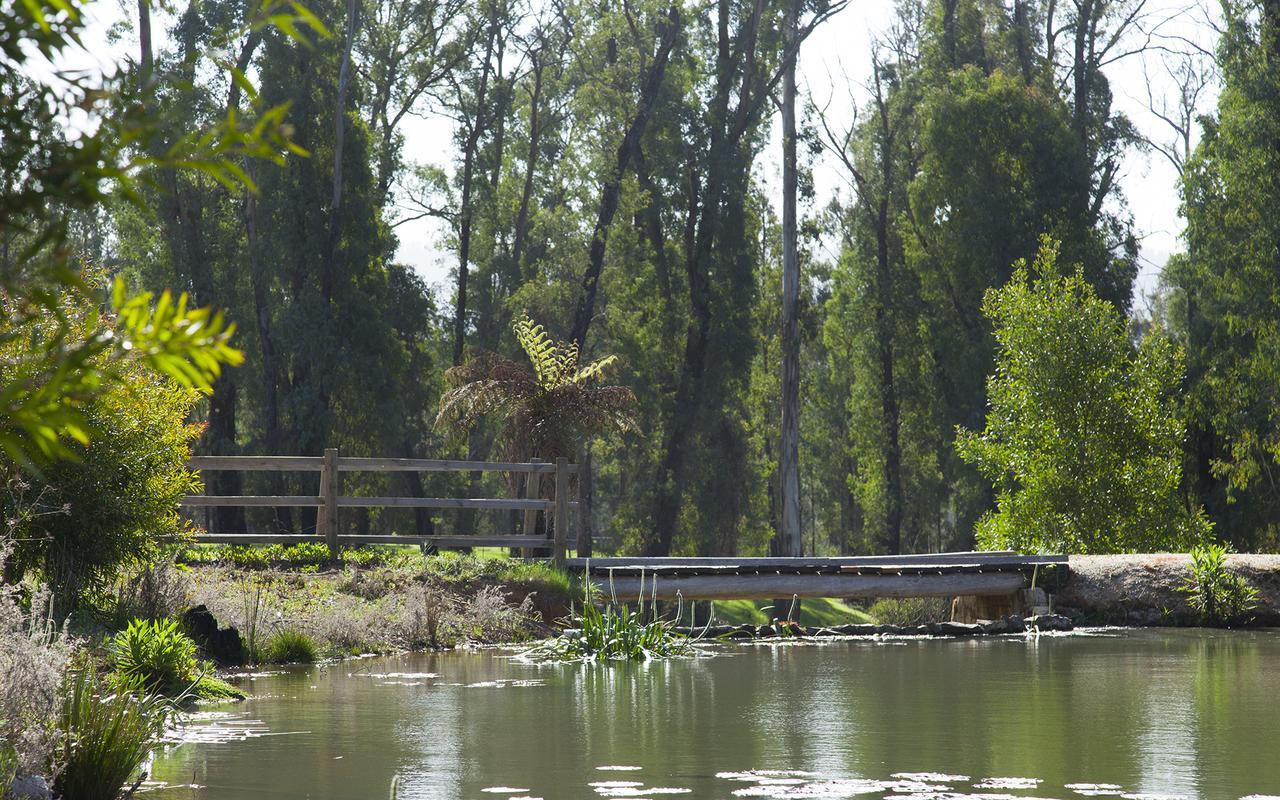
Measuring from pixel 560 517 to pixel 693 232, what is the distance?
2099cm

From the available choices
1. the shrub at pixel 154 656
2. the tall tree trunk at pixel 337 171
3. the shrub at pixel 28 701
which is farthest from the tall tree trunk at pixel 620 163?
the shrub at pixel 28 701

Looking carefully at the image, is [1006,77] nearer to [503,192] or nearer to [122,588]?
[503,192]

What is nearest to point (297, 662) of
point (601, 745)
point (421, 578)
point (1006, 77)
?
point (421, 578)

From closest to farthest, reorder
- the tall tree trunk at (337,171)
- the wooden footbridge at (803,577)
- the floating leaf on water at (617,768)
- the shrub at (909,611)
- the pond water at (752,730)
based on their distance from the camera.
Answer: the pond water at (752,730) → the floating leaf on water at (617,768) → the wooden footbridge at (803,577) → the tall tree trunk at (337,171) → the shrub at (909,611)

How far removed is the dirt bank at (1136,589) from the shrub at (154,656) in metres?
11.1

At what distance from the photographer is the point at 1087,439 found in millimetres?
23891

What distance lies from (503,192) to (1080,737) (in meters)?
36.7

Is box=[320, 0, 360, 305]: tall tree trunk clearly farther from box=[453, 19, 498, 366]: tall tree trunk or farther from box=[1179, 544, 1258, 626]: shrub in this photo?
box=[1179, 544, 1258, 626]: shrub

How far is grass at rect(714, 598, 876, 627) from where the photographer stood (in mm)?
38281

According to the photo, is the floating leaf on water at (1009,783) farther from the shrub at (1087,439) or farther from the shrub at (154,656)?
the shrub at (1087,439)

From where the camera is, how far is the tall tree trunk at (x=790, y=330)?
3247 centimetres

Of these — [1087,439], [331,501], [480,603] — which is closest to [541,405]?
[331,501]

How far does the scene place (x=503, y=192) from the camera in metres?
43.5

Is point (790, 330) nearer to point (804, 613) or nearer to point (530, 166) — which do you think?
point (804, 613)
